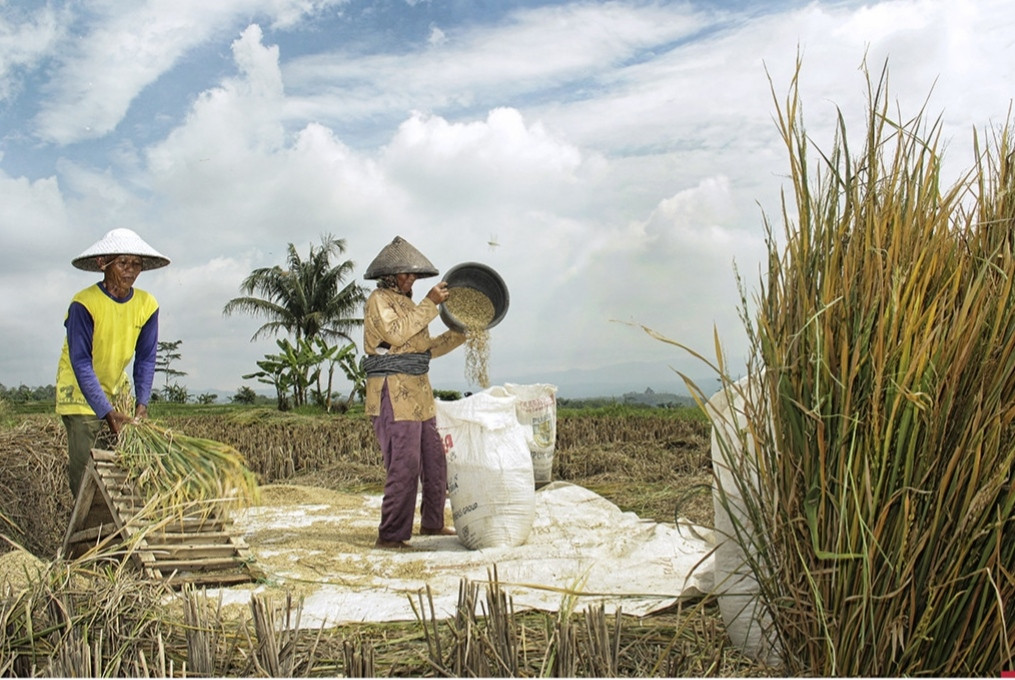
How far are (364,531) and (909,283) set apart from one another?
4391mm

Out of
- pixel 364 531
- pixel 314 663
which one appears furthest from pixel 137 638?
pixel 364 531

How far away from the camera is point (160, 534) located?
4.30 metres

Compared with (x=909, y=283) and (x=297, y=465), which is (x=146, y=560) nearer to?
(x=909, y=283)

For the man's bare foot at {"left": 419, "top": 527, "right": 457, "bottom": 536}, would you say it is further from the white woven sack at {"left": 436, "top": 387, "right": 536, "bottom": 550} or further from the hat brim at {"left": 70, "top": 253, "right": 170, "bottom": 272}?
the hat brim at {"left": 70, "top": 253, "right": 170, "bottom": 272}

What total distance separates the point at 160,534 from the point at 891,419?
133 inches

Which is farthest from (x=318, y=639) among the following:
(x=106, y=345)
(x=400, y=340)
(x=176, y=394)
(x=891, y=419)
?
(x=176, y=394)

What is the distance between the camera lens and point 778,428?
7.52 ft

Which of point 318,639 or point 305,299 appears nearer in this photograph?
point 318,639

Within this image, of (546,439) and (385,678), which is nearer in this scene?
(385,678)

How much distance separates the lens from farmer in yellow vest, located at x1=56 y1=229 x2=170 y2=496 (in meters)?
4.61

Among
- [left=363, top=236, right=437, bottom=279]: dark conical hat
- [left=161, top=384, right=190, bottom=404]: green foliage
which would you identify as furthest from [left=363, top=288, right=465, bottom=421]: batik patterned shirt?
[left=161, top=384, right=190, bottom=404]: green foliage

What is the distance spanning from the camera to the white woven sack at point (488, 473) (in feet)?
16.7

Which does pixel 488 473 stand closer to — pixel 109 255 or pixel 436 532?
pixel 436 532

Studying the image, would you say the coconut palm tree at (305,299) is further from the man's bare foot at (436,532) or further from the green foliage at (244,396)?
the man's bare foot at (436,532)
